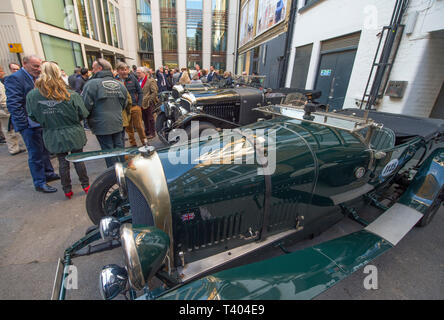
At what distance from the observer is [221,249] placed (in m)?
1.67

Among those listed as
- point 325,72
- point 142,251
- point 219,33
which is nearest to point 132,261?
point 142,251

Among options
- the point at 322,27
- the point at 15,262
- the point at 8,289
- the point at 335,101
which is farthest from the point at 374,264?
the point at 322,27

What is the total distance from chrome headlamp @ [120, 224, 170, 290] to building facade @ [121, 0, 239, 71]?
86.6 ft

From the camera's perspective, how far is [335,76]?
6969 millimetres

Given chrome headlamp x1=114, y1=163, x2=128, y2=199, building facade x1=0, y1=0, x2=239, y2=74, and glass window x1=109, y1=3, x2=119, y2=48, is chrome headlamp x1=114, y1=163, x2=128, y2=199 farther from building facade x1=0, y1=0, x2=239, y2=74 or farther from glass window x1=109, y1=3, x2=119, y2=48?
glass window x1=109, y1=3, x2=119, y2=48

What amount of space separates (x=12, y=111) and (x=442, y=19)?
764 cm

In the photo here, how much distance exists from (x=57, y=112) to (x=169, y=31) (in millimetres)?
26290

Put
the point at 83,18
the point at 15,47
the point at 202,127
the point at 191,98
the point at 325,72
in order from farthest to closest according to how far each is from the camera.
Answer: the point at 83,18 → the point at 15,47 → the point at 325,72 → the point at 191,98 → the point at 202,127

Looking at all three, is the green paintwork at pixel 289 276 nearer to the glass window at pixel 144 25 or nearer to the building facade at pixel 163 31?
the building facade at pixel 163 31

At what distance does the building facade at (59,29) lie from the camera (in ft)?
25.5

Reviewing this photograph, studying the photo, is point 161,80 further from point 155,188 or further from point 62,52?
point 155,188

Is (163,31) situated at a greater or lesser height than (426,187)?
greater
